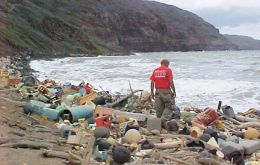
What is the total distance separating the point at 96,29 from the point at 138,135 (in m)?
96.4

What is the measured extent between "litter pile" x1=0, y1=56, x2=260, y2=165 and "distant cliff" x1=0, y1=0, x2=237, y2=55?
31.9 meters

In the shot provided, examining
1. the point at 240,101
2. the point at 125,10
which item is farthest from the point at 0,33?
the point at 125,10

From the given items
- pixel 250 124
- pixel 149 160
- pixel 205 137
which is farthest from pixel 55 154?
pixel 250 124

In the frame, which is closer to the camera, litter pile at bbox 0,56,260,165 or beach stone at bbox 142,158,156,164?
beach stone at bbox 142,158,156,164

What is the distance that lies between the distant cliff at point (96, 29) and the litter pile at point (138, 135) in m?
31.9

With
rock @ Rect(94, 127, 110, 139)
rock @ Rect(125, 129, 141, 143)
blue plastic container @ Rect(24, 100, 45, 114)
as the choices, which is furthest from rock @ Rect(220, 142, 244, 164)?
blue plastic container @ Rect(24, 100, 45, 114)

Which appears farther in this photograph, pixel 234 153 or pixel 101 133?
pixel 101 133

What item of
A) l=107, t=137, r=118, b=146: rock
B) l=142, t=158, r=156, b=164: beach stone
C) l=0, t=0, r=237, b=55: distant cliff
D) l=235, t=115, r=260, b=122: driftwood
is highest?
l=0, t=0, r=237, b=55: distant cliff

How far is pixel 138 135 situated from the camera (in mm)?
8602

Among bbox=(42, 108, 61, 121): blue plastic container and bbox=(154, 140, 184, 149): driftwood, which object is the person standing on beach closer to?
bbox=(154, 140, 184, 149): driftwood

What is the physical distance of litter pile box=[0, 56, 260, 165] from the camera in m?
7.38

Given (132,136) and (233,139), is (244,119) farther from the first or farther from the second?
(132,136)

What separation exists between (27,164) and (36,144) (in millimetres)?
1109

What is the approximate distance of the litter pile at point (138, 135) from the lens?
738cm
